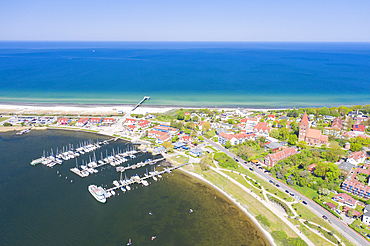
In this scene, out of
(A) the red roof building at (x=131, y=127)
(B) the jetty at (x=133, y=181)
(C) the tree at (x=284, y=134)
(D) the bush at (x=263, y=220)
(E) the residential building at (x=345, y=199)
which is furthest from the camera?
(A) the red roof building at (x=131, y=127)

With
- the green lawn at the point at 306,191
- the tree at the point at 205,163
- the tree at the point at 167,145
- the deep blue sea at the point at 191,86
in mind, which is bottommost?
the green lawn at the point at 306,191

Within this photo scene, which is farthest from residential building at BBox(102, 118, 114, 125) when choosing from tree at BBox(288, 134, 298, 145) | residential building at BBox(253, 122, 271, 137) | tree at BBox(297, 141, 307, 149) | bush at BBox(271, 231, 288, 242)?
bush at BBox(271, 231, 288, 242)

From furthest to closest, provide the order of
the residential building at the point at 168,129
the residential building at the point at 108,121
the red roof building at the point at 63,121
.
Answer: the residential building at the point at 108,121 < the red roof building at the point at 63,121 < the residential building at the point at 168,129

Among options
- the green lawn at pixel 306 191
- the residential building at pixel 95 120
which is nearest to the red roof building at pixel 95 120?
the residential building at pixel 95 120

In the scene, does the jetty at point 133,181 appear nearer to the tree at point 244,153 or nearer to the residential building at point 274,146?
the tree at point 244,153

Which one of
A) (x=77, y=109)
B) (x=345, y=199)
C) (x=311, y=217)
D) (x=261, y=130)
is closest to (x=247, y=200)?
(x=311, y=217)

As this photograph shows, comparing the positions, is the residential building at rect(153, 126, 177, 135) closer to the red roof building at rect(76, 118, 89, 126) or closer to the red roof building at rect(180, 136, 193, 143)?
the red roof building at rect(180, 136, 193, 143)

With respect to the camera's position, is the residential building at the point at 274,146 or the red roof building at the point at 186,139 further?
the red roof building at the point at 186,139

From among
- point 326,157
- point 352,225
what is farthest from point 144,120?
point 352,225
